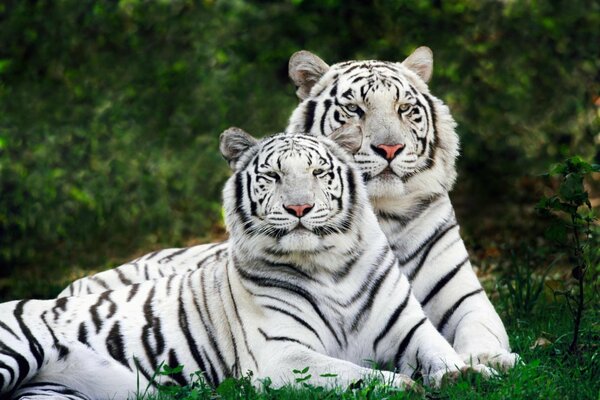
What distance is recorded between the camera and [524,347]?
503 cm

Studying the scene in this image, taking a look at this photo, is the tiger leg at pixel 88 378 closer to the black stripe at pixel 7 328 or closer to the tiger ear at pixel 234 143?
the black stripe at pixel 7 328

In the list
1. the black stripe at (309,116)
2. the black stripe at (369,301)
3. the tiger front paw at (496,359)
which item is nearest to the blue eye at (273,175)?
the black stripe at (369,301)

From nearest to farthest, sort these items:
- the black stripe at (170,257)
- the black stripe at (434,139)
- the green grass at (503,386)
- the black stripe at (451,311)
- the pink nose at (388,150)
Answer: the green grass at (503,386) → the pink nose at (388,150) → the black stripe at (451,311) → the black stripe at (434,139) → the black stripe at (170,257)

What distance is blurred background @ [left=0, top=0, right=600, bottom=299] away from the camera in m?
8.96

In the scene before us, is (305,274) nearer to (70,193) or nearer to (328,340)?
(328,340)

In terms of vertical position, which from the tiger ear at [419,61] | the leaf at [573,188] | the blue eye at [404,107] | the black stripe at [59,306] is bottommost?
the black stripe at [59,306]

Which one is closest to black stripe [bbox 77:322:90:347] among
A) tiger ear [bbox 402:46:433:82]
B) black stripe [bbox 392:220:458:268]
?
black stripe [bbox 392:220:458:268]

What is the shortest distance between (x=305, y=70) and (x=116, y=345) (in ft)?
5.81

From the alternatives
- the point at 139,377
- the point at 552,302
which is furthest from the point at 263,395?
the point at 552,302

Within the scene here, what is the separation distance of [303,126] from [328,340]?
130 centimetres

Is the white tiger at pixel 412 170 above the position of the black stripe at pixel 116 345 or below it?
above

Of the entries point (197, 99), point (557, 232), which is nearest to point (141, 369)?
point (557, 232)

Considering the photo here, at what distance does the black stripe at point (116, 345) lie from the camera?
4.77m

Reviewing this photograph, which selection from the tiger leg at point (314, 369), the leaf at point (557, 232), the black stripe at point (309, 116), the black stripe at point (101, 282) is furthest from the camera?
the black stripe at point (101, 282)
